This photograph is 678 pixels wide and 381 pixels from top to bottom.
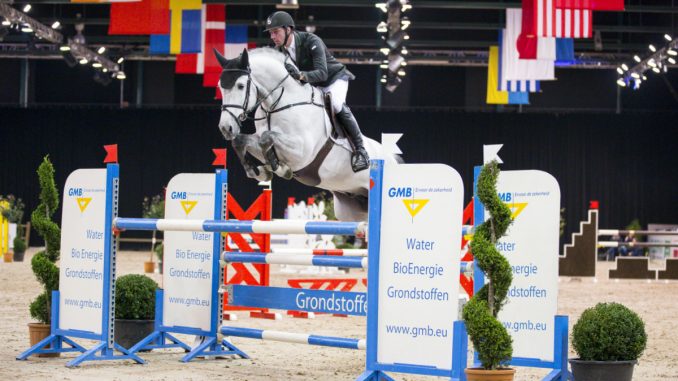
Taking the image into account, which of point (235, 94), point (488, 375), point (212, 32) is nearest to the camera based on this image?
point (488, 375)

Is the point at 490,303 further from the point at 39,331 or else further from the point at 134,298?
the point at 39,331

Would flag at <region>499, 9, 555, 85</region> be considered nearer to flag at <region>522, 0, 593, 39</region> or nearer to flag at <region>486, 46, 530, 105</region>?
flag at <region>486, 46, 530, 105</region>

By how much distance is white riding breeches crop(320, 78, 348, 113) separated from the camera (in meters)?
5.60

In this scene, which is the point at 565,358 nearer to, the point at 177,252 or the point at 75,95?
the point at 177,252

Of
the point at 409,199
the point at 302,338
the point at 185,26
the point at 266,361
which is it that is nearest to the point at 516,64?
the point at 185,26

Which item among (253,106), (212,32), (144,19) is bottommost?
(253,106)

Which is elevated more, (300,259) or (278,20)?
(278,20)

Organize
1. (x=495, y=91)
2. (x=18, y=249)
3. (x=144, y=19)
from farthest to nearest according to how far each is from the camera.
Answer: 1. (x=18, y=249)
2. (x=495, y=91)
3. (x=144, y=19)

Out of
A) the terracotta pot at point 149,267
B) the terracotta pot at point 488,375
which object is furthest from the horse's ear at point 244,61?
the terracotta pot at point 149,267

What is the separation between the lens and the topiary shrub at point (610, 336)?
14.2 ft

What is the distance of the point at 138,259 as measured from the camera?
1867 centimetres

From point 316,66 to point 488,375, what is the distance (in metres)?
2.41

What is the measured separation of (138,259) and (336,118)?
1377 centimetres

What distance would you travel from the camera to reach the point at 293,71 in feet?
17.6
